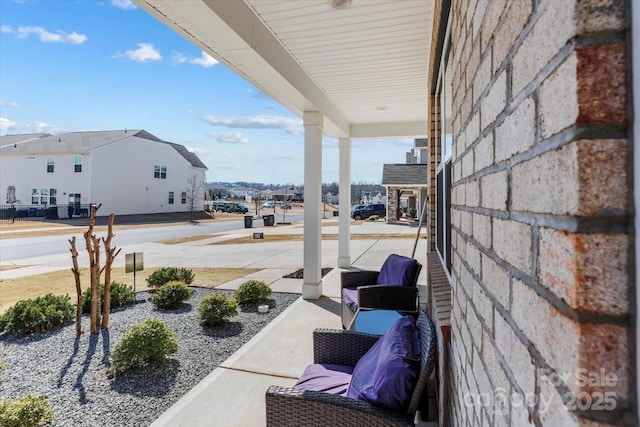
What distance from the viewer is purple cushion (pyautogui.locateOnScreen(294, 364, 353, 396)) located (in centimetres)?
233

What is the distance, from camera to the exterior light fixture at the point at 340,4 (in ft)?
10.5

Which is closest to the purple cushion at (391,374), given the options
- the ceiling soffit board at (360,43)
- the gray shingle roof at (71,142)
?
the ceiling soffit board at (360,43)

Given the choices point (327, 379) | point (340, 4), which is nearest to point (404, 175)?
point (340, 4)

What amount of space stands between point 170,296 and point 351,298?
10.1 ft

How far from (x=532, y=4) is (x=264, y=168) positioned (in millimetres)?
96378

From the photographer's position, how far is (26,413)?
8.84 ft

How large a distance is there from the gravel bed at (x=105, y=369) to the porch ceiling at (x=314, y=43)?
3.10 metres

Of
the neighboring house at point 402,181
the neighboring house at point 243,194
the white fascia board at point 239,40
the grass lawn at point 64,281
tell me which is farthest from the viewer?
the neighboring house at point 243,194

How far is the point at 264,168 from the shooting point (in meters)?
95.2

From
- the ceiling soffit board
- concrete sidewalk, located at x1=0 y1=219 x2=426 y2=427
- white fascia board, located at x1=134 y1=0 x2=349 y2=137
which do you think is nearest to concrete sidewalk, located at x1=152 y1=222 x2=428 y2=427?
concrete sidewalk, located at x1=0 y1=219 x2=426 y2=427

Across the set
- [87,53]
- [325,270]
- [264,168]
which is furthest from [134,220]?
[264,168]

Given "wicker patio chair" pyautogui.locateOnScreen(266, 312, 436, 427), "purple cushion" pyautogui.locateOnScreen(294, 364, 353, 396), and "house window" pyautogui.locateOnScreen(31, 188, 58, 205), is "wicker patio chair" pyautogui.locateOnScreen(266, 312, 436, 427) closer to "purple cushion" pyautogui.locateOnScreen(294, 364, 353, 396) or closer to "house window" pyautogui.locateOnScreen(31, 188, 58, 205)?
"purple cushion" pyautogui.locateOnScreen(294, 364, 353, 396)

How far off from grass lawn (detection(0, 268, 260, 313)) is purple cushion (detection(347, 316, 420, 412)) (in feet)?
19.4

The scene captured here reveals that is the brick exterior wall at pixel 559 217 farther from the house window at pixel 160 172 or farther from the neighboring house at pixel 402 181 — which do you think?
the house window at pixel 160 172
